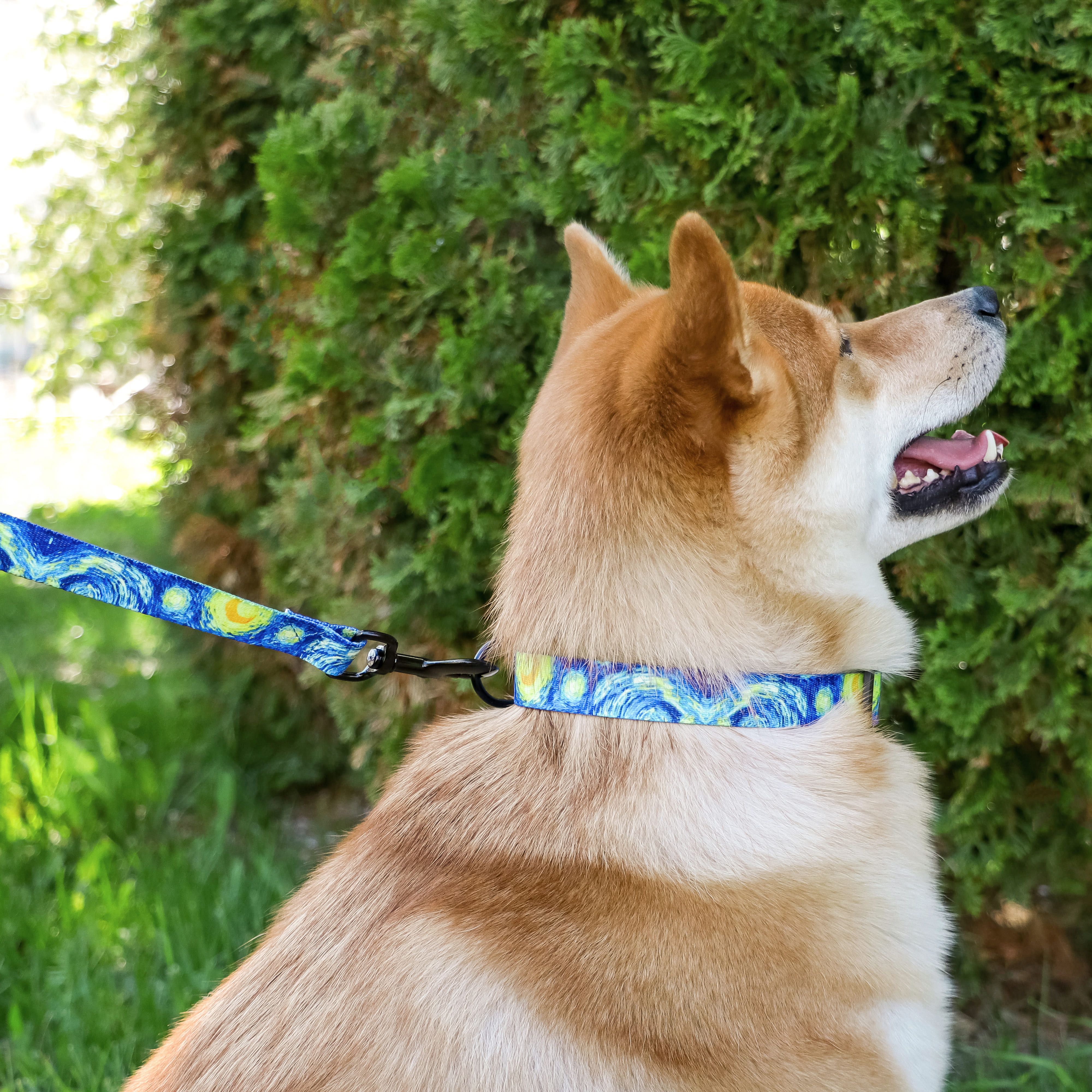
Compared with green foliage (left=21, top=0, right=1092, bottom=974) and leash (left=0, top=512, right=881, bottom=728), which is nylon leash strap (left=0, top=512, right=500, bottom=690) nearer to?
leash (left=0, top=512, right=881, bottom=728)

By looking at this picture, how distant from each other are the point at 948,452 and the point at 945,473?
0.07 metres

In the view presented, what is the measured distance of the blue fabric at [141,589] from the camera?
1.60m

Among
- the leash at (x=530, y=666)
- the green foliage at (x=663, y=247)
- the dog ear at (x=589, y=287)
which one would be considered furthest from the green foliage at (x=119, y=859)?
the dog ear at (x=589, y=287)

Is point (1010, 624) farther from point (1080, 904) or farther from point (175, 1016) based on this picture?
point (175, 1016)

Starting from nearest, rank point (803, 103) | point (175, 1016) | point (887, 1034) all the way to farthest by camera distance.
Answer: point (887, 1034) → point (803, 103) → point (175, 1016)

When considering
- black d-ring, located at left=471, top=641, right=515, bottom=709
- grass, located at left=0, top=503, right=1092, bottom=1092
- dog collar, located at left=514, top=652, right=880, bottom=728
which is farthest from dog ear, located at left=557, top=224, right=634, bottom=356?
grass, located at left=0, top=503, right=1092, bottom=1092

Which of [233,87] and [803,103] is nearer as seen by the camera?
[803,103]

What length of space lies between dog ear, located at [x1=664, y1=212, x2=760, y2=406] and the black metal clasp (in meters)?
0.65

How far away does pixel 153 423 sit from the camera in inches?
182

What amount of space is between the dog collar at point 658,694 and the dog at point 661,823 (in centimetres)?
2

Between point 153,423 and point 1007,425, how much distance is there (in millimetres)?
3598

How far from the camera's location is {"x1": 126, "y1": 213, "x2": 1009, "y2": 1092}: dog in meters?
1.48

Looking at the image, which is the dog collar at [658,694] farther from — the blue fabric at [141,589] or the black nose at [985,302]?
the black nose at [985,302]

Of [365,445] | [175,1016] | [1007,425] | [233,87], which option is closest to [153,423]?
[233,87]
